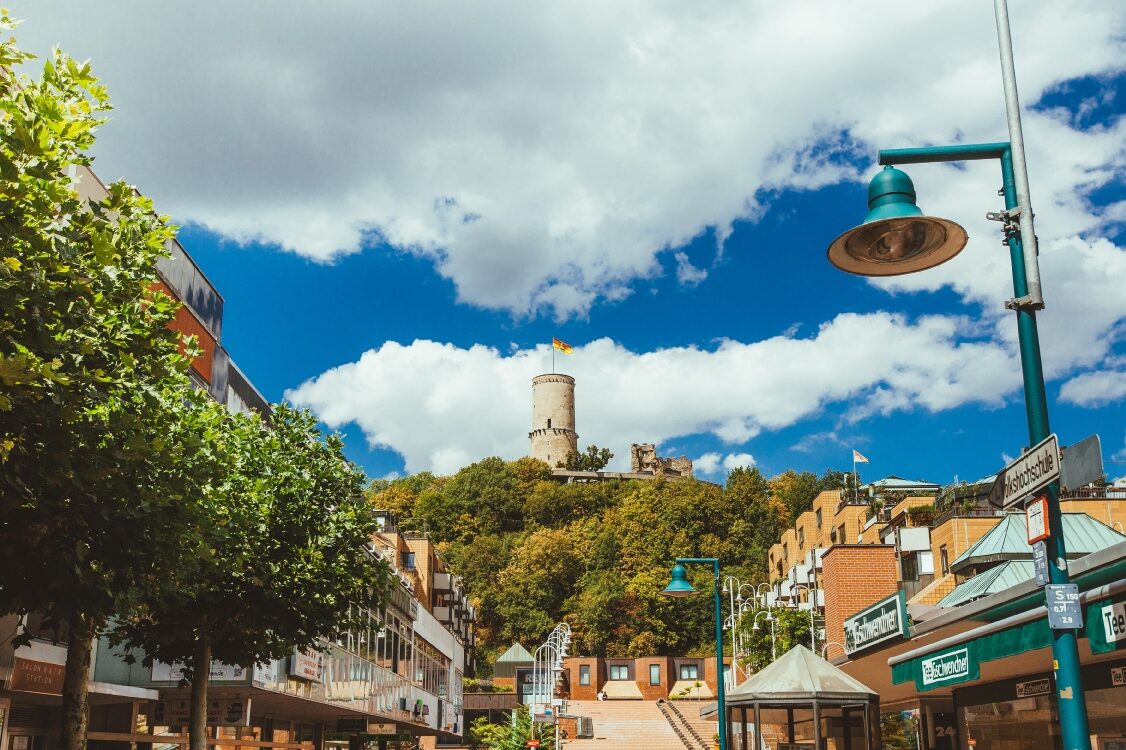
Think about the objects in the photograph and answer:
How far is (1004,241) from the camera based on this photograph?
23.5 feet

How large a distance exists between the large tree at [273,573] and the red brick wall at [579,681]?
2547 inches

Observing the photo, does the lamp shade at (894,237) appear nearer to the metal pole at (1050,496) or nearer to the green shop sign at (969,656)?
the metal pole at (1050,496)

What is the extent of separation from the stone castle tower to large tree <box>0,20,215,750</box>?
136796 millimetres

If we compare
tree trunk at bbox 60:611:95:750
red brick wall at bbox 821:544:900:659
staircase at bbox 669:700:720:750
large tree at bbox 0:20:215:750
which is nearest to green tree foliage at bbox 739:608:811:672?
red brick wall at bbox 821:544:900:659

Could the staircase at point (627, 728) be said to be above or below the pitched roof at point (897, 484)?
below

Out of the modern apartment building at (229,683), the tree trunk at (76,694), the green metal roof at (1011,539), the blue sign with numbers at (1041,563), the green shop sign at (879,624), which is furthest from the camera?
the modern apartment building at (229,683)

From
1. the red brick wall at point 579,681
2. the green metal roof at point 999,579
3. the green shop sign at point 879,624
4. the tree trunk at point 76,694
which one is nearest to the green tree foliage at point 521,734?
the red brick wall at point 579,681

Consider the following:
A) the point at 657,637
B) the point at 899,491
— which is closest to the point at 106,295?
the point at 899,491

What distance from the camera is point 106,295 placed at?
988 centimetres

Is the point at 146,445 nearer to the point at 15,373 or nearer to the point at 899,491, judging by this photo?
the point at 15,373

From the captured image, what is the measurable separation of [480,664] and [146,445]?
87.9 meters

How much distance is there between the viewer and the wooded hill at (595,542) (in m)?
89.4

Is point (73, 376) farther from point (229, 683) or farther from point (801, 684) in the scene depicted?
point (229, 683)

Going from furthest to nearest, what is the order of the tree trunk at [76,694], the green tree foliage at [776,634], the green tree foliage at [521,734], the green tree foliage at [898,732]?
the green tree foliage at [521,734] < the green tree foliage at [776,634] < the green tree foliage at [898,732] < the tree trunk at [76,694]
